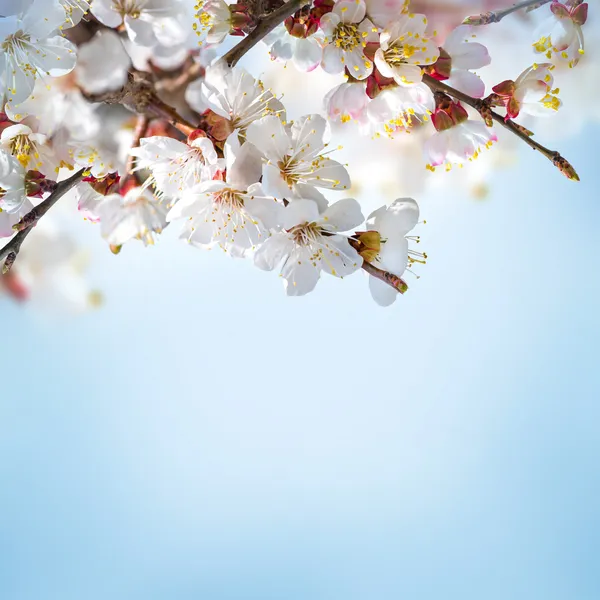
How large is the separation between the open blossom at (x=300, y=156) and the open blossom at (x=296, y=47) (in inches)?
7.2

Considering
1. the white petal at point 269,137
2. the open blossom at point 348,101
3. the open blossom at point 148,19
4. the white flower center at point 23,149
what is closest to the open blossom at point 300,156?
the white petal at point 269,137

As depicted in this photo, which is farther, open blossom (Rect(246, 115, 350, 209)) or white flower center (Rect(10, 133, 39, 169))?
white flower center (Rect(10, 133, 39, 169))

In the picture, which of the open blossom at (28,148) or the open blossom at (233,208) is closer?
the open blossom at (233,208)

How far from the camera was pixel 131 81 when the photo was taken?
0.73m

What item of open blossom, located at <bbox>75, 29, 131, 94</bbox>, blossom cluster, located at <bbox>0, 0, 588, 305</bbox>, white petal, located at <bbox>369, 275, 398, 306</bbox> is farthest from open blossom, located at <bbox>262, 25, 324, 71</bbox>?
white petal, located at <bbox>369, 275, 398, 306</bbox>

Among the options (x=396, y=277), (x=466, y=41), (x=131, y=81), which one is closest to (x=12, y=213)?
(x=131, y=81)

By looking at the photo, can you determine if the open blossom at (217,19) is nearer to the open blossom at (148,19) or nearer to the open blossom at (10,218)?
the open blossom at (148,19)

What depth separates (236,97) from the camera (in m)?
0.64

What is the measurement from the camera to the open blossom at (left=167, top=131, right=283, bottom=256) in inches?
23.6

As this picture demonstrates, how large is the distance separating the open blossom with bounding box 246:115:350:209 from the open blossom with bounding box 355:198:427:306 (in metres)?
0.09

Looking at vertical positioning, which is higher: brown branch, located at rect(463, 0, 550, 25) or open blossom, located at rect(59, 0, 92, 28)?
brown branch, located at rect(463, 0, 550, 25)

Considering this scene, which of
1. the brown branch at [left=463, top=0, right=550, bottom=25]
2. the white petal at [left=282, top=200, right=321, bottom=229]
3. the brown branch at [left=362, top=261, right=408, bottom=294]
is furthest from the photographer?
the brown branch at [left=463, top=0, right=550, bottom=25]

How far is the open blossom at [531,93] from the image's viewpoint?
0.73 metres

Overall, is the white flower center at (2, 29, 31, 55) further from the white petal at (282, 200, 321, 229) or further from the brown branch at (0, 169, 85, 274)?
the white petal at (282, 200, 321, 229)
